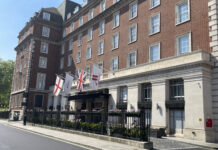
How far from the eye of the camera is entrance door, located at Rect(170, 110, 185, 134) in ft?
68.0

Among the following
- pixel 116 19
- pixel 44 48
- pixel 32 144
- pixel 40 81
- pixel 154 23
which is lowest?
pixel 32 144

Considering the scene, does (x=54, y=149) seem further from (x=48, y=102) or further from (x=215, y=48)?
(x=48, y=102)

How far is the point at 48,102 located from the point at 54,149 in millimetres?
38521

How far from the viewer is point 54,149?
1175 cm

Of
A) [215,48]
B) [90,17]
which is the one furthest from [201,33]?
[90,17]

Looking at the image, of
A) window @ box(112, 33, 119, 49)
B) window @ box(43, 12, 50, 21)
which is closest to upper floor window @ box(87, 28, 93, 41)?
window @ box(112, 33, 119, 49)

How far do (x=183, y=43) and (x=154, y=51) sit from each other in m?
3.95

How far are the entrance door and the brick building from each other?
88 mm

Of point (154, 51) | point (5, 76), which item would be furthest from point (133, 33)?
point (5, 76)

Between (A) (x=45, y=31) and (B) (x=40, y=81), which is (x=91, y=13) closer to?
(A) (x=45, y=31)

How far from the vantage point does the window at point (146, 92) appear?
2480 cm

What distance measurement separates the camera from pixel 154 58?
85.9 feet

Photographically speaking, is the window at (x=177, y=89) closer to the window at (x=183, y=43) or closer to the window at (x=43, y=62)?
the window at (x=183, y=43)

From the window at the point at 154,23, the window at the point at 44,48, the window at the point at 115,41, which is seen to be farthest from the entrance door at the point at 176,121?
the window at the point at 44,48
